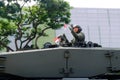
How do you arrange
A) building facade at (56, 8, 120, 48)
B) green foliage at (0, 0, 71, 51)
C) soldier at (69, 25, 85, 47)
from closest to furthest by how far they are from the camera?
soldier at (69, 25, 85, 47)
green foliage at (0, 0, 71, 51)
building facade at (56, 8, 120, 48)

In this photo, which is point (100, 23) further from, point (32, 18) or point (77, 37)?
point (77, 37)

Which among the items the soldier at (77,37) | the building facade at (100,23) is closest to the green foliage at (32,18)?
the soldier at (77,37)

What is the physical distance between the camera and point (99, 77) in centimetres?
736

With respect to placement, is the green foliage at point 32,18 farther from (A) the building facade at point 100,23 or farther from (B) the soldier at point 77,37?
(A) the building facade at point 100,23

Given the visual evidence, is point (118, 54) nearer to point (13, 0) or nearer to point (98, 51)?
point (98, 51)

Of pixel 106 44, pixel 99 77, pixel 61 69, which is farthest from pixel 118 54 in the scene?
pixel 106 44

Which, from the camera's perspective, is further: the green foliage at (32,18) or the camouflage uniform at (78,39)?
the green foliage at (32,18)

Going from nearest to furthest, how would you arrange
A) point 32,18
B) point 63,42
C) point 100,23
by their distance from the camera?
point 63,42 < point 32,18 < point 100,23

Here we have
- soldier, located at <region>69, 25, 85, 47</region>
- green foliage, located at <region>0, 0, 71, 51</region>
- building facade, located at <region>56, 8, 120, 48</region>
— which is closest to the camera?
soldier, located at <region>69, 25, 85, 47</region>

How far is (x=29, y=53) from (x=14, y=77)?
2.03 feet

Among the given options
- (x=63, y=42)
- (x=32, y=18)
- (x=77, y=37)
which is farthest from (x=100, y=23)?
(x=63, y=42)

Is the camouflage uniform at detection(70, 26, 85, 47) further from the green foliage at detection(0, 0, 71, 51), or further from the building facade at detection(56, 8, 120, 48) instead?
the building facade at detection(56, 8, 120, 48)

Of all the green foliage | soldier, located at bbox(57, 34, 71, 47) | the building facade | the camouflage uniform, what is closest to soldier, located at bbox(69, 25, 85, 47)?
the camouflage uniform

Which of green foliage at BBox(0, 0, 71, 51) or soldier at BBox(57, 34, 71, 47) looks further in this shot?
green foliage at BBox(0, 0, 71, 51)
